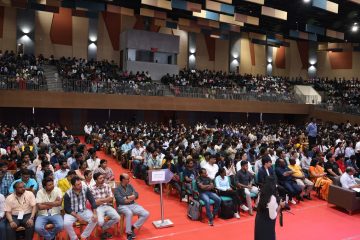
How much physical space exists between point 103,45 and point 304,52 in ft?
74.3

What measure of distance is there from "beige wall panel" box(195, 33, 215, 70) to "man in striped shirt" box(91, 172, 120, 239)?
2744cm

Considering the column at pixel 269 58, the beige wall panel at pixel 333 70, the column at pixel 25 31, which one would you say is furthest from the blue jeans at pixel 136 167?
the beige wall panel at pixel 333 70

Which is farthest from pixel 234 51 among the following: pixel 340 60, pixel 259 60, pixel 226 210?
pixel 226 210

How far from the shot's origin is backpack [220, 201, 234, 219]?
8.22 meters

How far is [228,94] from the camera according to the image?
1049 inches

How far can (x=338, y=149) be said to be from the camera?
13641mm

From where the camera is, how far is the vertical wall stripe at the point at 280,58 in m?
38.2

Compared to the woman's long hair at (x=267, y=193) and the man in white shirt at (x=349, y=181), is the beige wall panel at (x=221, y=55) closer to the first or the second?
the man in white shirt at (x=349, y=181)

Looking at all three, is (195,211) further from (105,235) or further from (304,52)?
(304,52)

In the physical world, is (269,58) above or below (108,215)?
above

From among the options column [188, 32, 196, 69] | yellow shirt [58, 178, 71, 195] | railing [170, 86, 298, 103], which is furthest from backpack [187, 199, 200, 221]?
column [188, 32, 196, 69]

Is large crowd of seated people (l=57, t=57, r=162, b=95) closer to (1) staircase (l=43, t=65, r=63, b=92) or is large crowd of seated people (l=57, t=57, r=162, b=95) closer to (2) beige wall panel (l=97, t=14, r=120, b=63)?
(1) staircase (l=43, t=65, r=63, b=92)

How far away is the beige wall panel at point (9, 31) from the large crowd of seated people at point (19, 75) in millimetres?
3585

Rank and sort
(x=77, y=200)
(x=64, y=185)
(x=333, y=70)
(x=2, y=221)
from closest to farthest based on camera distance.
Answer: (x=2, y=221) < (x=77, y=200) < (x=64, y=185) < (x=333, y=70)
